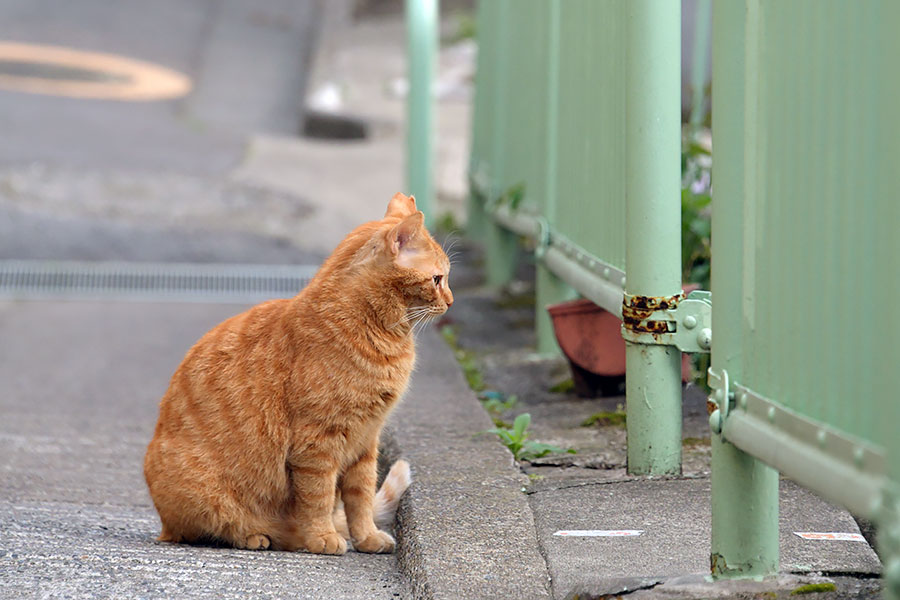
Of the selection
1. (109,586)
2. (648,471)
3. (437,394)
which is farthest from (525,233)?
(109,586)

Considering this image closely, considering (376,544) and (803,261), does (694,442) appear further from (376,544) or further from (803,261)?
(803,261)

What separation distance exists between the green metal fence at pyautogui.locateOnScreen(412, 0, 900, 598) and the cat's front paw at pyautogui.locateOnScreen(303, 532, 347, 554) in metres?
0.79

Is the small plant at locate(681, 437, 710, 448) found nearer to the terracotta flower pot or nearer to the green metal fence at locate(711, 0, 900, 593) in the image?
the terracotta flower pot

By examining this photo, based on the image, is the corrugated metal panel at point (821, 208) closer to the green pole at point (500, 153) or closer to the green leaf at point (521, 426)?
the green leaf at point (521, 426)

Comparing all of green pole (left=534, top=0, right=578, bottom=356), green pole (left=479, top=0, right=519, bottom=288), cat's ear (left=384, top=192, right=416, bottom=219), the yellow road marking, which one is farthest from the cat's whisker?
the yellow road marking

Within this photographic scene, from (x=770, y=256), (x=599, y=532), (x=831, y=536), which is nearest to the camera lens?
(x=770, y=256)

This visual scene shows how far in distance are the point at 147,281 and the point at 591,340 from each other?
12.7 ft

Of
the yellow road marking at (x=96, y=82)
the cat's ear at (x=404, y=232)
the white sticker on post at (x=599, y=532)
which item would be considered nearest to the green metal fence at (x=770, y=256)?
the white sticker on post at (x=599, y=532)

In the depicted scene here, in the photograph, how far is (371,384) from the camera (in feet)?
8.36

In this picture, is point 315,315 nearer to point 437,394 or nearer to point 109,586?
point 109,586

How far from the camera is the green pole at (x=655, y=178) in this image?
103 inches

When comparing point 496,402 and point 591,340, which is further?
point 496,402

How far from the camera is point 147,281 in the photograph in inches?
260

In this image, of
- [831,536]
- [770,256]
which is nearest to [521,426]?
[831,536]
